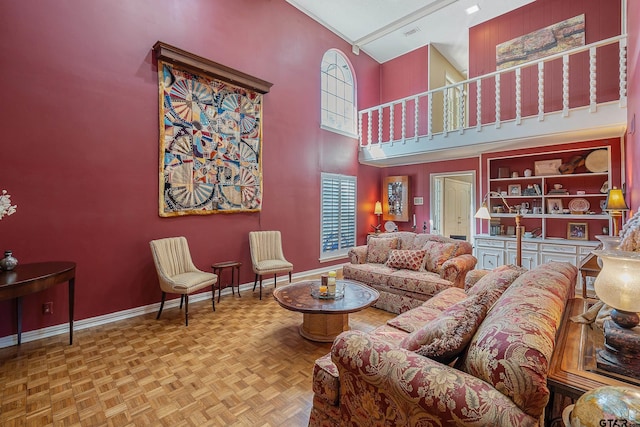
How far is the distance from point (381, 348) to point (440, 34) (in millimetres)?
6909

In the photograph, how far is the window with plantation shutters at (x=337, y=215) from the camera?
5.75 m

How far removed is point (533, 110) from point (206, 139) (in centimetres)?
552

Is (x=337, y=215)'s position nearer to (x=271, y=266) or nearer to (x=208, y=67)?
(x=271, y=266)

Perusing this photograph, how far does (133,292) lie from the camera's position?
345 centimetres

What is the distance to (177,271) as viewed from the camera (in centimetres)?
357

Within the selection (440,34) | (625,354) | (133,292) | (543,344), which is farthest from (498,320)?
(440,34)

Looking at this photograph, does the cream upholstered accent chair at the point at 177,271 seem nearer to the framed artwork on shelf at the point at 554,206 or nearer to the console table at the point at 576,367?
the console table at the point at 576,367

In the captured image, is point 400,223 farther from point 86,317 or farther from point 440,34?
point 86,317

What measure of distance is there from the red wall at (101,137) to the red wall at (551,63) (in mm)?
4185

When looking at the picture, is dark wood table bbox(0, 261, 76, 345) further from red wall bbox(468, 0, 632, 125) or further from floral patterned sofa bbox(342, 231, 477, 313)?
red wall bbox(468, 0, 632, 125)

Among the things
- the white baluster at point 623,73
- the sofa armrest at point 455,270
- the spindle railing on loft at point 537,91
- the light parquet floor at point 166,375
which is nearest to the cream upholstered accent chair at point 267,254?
the light parquet floor at point 166,375

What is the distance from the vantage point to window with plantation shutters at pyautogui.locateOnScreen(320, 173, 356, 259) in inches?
227

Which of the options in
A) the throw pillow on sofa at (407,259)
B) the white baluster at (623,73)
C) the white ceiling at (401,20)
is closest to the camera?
the white baluster at (623,73)

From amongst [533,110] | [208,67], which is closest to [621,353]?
[208,67]
